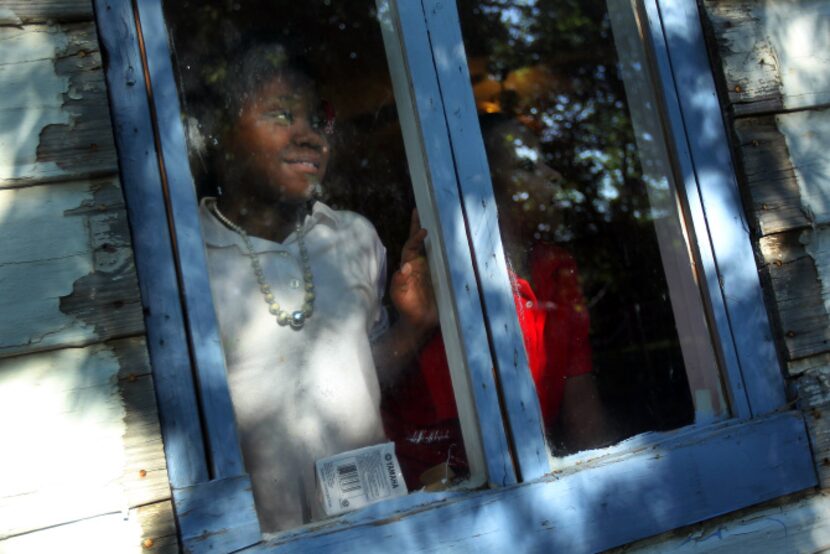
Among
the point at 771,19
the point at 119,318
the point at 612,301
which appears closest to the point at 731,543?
the point at 612,301

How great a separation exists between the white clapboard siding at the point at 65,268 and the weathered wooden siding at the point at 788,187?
1.34 metres

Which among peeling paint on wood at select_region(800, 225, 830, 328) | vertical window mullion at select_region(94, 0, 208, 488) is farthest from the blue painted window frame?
peeling paint on wood at select_region(800, 225, 830, 328)

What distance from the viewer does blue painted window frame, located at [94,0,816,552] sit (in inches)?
64.2

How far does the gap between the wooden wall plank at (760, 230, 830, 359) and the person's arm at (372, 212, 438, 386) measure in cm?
78

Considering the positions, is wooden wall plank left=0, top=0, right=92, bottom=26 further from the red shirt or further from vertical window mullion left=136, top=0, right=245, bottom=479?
the red shirt

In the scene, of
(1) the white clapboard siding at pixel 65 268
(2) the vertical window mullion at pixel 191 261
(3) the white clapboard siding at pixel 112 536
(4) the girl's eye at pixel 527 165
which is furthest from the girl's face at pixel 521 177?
(3) the white clapboard siding at pixel 112 536

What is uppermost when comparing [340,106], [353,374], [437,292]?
[340,106]

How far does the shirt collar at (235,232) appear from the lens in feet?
5.82

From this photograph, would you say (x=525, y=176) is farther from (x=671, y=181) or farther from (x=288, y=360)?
(x=288, y=360)

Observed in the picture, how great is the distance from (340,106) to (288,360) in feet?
1.72

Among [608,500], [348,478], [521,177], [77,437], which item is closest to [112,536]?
[77,437]

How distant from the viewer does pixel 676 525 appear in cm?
200

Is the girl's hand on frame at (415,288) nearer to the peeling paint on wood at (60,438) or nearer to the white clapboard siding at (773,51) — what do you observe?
the peeling paint on wood at (60,438)

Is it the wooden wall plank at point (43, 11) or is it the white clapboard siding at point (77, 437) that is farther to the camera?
the wooden wall plank at point (43, 11)
